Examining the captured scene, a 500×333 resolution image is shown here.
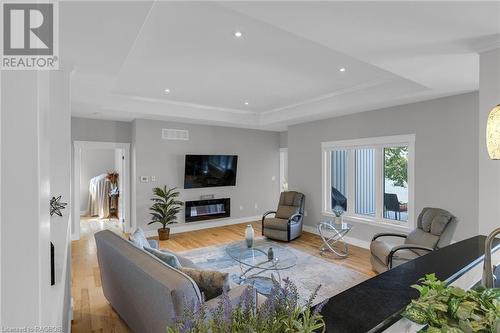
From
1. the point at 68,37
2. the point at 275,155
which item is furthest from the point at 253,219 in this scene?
the point at 68,37

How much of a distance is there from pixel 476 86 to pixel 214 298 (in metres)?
4.11

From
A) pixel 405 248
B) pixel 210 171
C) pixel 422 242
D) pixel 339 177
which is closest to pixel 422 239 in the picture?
pixel 422 242

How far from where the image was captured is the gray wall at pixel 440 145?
3.88 metres

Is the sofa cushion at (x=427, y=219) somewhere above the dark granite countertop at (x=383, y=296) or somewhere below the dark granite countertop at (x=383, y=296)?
below

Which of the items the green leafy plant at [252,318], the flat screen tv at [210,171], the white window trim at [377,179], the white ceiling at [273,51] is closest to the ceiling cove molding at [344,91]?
the white ceiling at [273,51]

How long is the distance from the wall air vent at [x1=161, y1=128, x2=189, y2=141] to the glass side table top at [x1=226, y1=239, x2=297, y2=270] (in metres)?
3.30

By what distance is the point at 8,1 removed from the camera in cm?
53

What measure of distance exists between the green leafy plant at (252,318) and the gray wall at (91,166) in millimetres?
9015

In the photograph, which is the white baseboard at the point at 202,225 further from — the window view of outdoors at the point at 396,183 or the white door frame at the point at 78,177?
the window view of outdoors at the point at 396,183

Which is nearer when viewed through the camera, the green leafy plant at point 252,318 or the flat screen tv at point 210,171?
the green leafy plant at point 252,318

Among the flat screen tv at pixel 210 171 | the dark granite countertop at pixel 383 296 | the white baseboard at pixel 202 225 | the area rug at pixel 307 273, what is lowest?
the area rug at pixel 307 273

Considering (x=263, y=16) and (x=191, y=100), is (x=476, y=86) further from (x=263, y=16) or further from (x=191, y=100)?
(x=191, y=100)

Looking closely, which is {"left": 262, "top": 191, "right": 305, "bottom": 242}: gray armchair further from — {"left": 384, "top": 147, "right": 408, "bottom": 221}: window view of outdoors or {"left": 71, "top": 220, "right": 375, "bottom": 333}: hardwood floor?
{"left": 384, "top": 147, "right": 408, "bottom": 221}: window view of outdoors

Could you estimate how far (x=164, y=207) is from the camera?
5.75m
